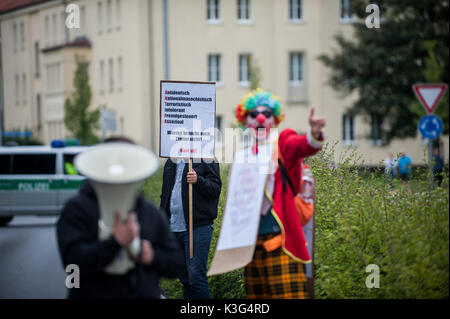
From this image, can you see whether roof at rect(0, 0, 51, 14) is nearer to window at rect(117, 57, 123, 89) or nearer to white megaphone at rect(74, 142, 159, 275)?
window at rect(117, 57, 123, 89)

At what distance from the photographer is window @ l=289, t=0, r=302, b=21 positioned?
52.6 meters

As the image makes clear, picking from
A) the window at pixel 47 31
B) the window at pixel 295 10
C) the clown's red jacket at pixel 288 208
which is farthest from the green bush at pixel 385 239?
the window at pixel 47 31

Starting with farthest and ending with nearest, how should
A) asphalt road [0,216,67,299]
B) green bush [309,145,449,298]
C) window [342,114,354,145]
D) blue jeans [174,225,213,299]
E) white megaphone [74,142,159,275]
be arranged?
window [342,114,354,145]
asphalt road [0,216,67,299]
blue jeans [174,225,213,299]
green bush [309,145,449,298]
white megaphone [74,142,159,275]

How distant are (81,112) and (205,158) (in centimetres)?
3383

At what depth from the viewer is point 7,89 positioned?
7175cm

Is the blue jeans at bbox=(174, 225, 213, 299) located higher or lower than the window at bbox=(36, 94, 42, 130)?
lower

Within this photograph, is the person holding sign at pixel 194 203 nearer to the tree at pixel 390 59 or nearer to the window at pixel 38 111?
the tree at pixel 390 59

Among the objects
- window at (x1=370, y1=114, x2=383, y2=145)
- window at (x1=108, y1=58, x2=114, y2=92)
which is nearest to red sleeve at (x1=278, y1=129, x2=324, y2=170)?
window at (x1=370, y1=114, x2=383, y2=145)

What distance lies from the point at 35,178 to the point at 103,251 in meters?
19.4

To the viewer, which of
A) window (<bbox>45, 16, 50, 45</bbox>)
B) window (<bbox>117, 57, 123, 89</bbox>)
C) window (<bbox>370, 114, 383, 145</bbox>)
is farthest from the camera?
window (<bbox>45, 16, 50, 45</bbox>)

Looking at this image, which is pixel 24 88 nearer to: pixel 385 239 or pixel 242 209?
pixel 385 239

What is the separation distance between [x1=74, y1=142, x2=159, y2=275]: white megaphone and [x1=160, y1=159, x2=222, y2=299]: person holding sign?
10.6 feet

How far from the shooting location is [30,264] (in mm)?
15289

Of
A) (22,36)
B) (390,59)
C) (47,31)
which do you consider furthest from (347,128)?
(22,36)
